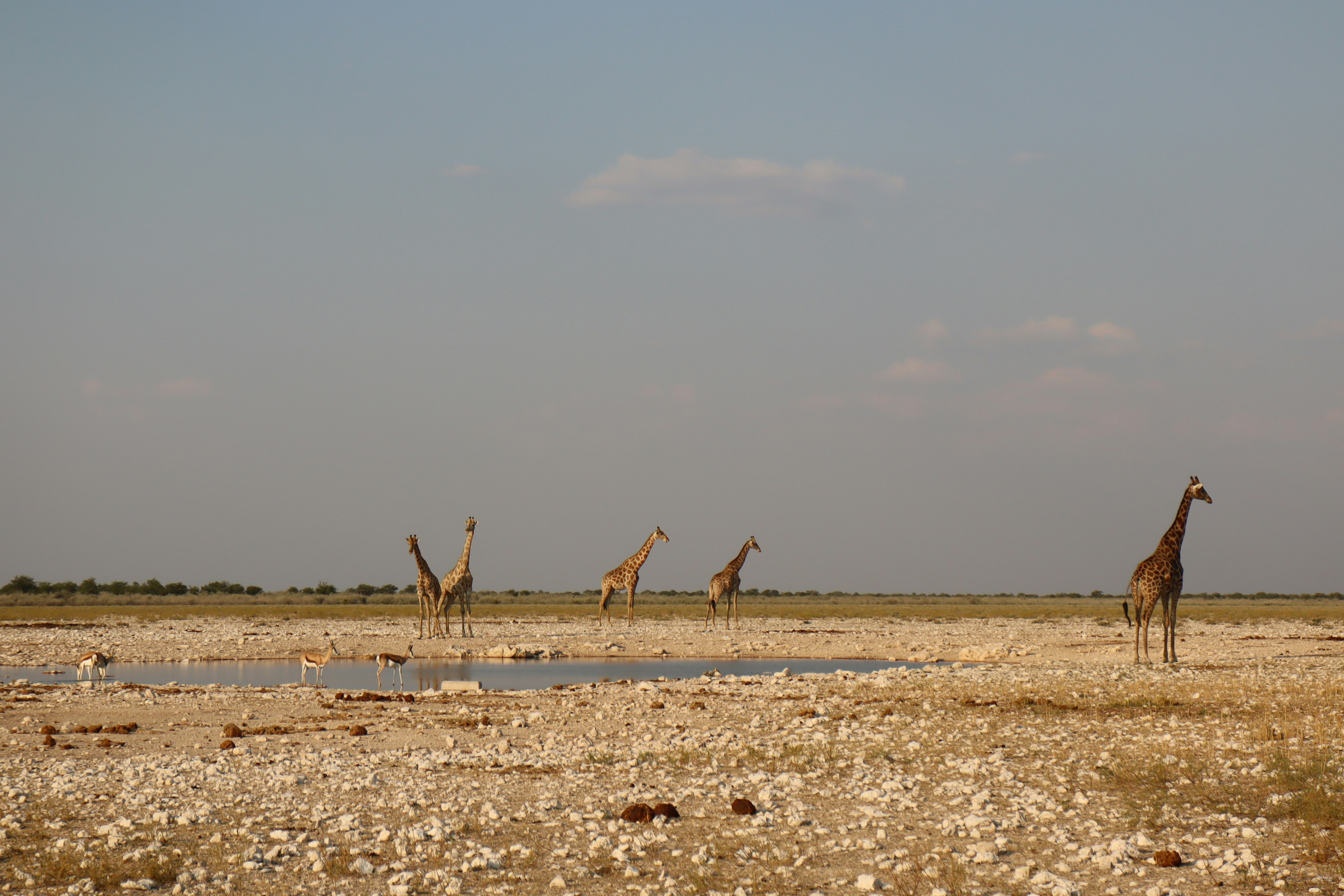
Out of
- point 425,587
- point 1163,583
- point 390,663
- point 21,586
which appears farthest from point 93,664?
point 21,586

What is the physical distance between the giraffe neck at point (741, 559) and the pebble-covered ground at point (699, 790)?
83.8ft

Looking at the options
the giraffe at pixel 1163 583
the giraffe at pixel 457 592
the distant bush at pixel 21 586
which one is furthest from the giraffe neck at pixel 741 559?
the distant bush at pixel 21 586

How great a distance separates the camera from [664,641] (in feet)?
119

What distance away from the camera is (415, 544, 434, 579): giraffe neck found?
3856 centimetres

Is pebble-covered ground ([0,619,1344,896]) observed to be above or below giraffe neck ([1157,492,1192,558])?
below

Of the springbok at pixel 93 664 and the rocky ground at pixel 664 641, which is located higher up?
the springbok at pixel 93 664

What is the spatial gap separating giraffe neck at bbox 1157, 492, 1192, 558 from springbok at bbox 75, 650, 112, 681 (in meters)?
22.9

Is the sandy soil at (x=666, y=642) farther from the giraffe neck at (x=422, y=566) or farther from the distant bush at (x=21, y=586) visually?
the distant bush at (x=21, y=586)

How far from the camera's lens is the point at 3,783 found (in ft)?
38.8

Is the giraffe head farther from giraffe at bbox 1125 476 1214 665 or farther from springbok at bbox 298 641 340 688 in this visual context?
springbok at bbox 298 641 340 688

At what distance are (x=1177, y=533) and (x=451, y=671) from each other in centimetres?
1791

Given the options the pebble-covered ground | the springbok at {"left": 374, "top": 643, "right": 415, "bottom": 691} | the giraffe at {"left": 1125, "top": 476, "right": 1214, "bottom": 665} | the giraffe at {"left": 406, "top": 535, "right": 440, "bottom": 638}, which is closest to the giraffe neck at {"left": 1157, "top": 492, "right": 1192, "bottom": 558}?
the giraffe at {"left": 1125, "top": 476, "right": 1214, "bottom": 665}

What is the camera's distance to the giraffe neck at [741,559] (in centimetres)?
4634

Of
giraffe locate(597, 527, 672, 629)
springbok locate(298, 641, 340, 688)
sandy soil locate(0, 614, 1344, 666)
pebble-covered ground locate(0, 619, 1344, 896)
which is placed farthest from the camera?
giraffe locate(597, 527, 672, 629)
